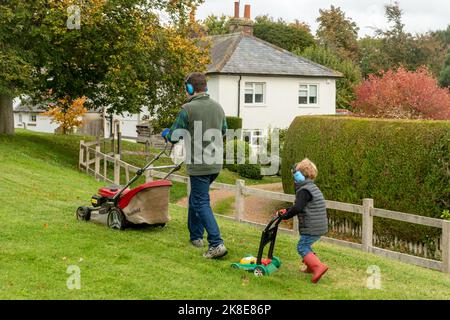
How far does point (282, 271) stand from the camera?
827 cm

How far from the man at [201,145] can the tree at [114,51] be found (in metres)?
16.0

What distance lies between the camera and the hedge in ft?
45.7

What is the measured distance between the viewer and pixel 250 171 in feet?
102

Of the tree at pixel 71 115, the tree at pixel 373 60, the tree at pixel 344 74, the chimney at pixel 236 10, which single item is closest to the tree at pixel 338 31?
the tree at pixel 373 60

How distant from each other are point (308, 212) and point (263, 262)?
857mm

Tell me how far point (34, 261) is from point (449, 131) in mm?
9016

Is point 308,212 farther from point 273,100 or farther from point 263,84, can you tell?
point 273,100

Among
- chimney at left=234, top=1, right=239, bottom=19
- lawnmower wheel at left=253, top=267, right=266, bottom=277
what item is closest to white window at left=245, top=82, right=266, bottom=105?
chimney at left=234, top=1, right=239, bottom=19

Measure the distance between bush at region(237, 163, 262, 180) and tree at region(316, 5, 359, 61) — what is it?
32.5m

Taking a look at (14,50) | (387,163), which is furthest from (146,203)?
(14,50)

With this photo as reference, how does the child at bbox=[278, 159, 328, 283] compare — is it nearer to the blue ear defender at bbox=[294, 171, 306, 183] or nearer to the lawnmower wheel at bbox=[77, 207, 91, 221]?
the blue ear defender at bbox=[294, 171, 306, 183]
